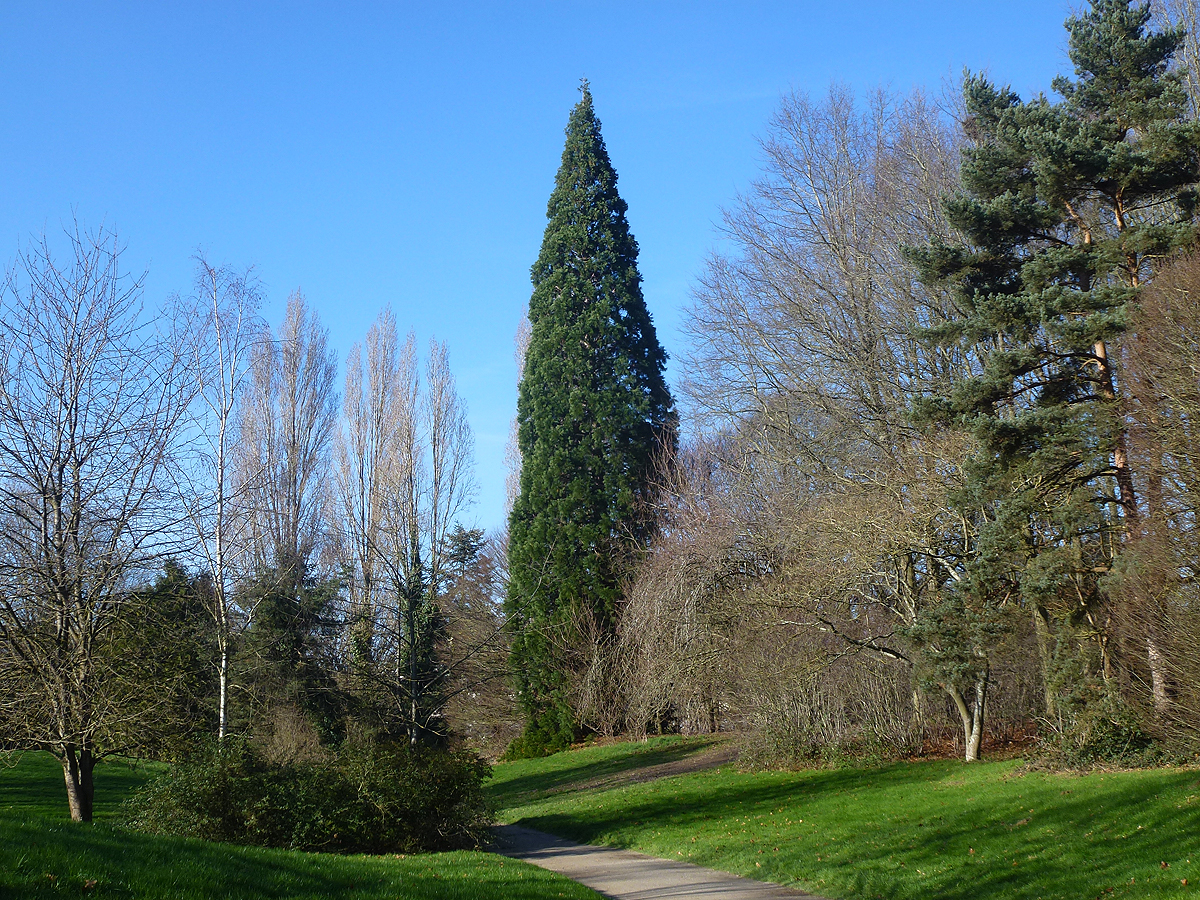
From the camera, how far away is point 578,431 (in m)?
27.0

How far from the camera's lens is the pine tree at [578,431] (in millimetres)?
25359

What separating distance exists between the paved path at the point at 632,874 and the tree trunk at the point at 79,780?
5.43 meters

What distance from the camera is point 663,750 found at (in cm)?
2173

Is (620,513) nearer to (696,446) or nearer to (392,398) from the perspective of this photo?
(696,446)

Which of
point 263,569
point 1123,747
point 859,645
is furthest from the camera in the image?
point 263,569

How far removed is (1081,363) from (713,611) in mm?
7491

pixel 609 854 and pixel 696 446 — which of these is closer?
pixel 609 854

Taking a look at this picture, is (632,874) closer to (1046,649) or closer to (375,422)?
(1046,649)

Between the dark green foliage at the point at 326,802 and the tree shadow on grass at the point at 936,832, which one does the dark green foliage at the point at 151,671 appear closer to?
the dark green foliage at the point at 326,802

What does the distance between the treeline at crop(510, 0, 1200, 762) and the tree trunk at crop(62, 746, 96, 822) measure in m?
9.29

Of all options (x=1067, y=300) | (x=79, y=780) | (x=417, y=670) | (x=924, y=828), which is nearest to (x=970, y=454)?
(x=1067, y=300)

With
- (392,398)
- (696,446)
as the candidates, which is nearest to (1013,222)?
(696,446)

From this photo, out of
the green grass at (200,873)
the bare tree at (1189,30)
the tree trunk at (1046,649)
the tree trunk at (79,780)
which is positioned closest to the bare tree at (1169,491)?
the tree trunk at (1046,649)

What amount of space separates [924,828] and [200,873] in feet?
26.4
